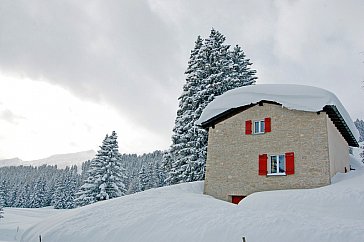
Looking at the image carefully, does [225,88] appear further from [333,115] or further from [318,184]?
[318,184]

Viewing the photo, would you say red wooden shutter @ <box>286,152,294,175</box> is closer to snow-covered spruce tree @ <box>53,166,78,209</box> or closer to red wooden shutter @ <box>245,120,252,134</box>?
red wooden shutter @ <box>245,120,252,134</box>

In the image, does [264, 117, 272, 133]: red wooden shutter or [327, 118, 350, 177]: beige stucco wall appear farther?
[264, 117, 272, 133]: red wooden shutter

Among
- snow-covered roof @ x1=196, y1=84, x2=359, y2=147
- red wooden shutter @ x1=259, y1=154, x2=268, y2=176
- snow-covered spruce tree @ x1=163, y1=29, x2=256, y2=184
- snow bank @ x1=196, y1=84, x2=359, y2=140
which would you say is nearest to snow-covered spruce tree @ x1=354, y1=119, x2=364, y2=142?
snow-covered spruce tree @ x1=163, y1=29, x2=256, y2=184

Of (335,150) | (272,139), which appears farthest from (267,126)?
(335,150)

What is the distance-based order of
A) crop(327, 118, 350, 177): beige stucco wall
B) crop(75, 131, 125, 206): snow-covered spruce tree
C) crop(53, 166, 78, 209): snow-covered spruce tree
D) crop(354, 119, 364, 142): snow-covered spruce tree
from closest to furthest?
crop(327, 118, 350, 177): beige stucco wall → crop(75, 131, 125, 206): snow-covered spruce tree → crop(53, 166, 78, 209): snow-covered spruce tree → crop(354, 119, 364, 142): snow-covered spruce tree

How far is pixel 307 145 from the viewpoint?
1470 centimetres

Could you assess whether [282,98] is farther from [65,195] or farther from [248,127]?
[65,195]

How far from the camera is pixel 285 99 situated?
15.3m

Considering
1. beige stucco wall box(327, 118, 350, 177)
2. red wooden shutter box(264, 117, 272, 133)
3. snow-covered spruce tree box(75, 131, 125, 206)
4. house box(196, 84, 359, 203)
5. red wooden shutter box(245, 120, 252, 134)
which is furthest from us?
Answer: snow-covered spruce tree box(75, 131, 125, 206)

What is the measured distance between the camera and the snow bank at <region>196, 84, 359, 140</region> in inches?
579

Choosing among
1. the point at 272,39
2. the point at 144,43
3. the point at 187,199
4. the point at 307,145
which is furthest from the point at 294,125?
the point at 144,43

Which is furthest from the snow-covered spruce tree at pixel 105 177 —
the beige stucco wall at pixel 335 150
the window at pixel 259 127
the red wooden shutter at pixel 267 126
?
the beige stucco wall at pixel 335 150

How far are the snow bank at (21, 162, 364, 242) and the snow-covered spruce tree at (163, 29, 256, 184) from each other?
23.6 feet

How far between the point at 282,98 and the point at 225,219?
8210 millimetres
